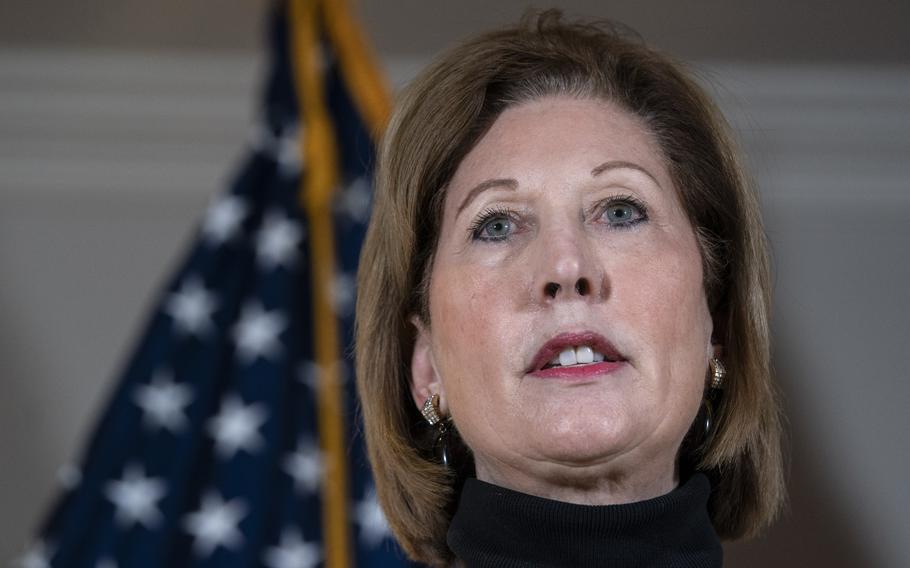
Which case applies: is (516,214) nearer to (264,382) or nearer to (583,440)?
(583,440)

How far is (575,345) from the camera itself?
1.23m

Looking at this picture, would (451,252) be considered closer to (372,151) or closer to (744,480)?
(744,480)

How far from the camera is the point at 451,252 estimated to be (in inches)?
54.8

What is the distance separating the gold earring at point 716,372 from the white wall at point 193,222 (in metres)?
2.21

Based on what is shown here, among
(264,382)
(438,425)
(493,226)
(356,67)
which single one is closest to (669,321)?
(493,226)

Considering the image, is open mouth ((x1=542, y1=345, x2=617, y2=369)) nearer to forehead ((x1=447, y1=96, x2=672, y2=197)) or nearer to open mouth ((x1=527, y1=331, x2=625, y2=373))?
open mouth ((x1=527, y1=331, x2=625, y2=373))

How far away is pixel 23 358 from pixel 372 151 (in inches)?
58.8

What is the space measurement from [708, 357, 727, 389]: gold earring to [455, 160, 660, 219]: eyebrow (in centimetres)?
20

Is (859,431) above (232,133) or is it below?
below

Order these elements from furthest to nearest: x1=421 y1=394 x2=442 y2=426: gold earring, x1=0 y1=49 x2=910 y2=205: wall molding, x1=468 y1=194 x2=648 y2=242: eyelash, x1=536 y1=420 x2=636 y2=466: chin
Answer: x1=0 y1=49 x2=910 y2=205: wall molding, x1=421 y1=394 x2=442 y2=426: gold earring, x1=468 y1=194 x2=648 y2=242: eyelash, x1=536 y1=420 x2=636 y2=466: chin

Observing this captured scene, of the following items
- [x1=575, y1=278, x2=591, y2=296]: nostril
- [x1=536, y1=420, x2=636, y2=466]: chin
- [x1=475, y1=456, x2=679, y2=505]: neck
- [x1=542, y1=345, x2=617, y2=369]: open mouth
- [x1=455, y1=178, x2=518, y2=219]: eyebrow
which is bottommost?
[x1=475, y1=456, x2=679, y2=505]: neck

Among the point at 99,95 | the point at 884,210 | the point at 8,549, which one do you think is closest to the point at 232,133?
the point at 99,95

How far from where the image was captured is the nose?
1233 millimetres

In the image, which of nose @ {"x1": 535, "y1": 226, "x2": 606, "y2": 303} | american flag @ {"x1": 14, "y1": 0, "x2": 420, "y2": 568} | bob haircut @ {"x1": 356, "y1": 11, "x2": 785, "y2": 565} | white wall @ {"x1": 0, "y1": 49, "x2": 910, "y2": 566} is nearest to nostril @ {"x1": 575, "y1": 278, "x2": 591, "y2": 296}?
nose @ {"x1": 535, "y1": 226, "x2": 606, "y2": 303}
